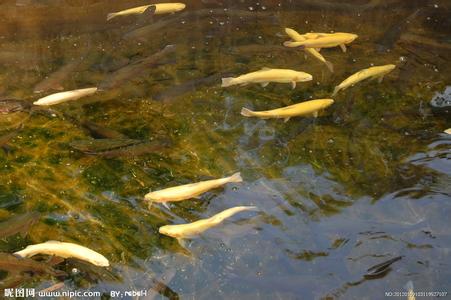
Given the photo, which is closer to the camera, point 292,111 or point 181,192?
point 181,192

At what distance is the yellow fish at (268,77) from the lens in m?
4.80

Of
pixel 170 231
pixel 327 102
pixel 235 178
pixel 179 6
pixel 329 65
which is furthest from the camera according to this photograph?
pixel 179 6

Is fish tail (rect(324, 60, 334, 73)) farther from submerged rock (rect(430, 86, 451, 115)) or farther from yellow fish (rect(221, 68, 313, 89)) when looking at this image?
submerged rock (rect(430, 86, 451, 115))

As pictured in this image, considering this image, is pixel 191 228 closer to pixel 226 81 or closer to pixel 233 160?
pixel 233 160

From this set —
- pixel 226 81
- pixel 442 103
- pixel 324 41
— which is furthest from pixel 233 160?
pixel 442 103

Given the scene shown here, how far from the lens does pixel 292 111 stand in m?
4.46

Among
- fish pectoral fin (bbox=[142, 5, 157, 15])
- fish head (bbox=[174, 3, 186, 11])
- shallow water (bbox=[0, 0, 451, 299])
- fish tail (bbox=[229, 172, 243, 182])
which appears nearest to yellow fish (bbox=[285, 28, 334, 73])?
shallow water (bbox=[0, 0, 451, 299])

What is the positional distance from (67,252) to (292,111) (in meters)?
2.08

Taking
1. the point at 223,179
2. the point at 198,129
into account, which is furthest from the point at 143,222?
the point at 198,129

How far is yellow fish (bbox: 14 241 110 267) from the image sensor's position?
133 inches

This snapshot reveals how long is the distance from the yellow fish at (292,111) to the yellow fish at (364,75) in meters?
0.44

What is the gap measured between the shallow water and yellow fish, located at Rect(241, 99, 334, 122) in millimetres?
133

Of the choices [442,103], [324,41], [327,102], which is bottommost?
[442,103]

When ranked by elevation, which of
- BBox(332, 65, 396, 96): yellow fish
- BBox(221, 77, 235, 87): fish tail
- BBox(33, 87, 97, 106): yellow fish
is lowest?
BBox(332, 65, 396, 96): yellow fish
